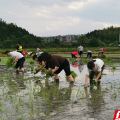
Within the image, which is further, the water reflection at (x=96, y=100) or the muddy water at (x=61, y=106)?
the water reflection at (x=96, y=100)

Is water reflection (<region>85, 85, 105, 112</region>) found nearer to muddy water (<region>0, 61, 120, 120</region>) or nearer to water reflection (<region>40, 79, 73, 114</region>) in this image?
muddy water (<region>0, 61, 120, 120</region>)

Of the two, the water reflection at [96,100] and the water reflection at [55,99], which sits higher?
the water reflection at [55,99]

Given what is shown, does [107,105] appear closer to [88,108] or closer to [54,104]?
[88,108]

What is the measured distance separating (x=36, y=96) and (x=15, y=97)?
55 cm

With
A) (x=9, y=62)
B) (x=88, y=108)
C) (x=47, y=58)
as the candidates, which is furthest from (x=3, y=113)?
(x=9, y=62)

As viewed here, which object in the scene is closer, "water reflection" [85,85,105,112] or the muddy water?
the muddy water

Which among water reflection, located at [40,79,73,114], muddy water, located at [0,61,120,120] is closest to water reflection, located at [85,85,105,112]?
muddy water, located at [0,61,120,120]

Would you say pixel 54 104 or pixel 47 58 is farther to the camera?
pixel 47 58

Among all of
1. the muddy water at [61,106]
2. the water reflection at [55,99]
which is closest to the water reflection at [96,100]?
the muddy water at [61,106]

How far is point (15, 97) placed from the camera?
17.0 ft

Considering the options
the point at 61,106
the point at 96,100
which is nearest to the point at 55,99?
the point at 61,106

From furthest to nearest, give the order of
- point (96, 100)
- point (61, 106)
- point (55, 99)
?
point (55, 99)
point (96, 100)
point (61, 106)

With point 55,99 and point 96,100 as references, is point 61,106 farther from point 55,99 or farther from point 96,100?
point 96,100

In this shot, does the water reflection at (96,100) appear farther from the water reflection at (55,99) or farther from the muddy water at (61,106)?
the water reflection at (55,99)
